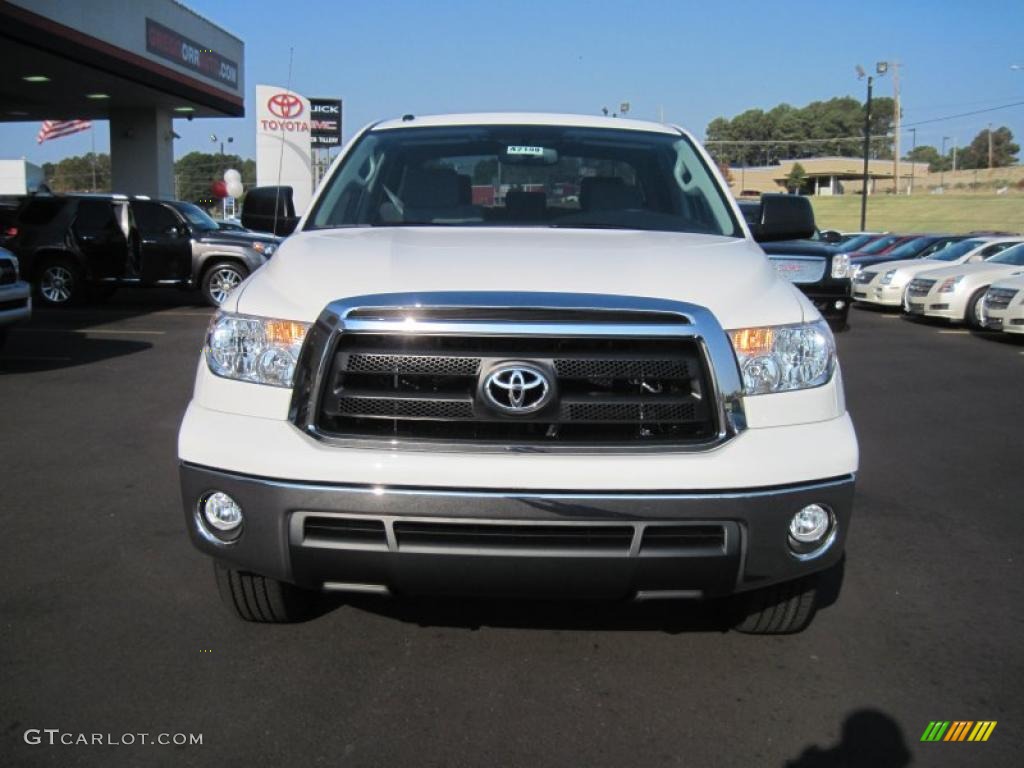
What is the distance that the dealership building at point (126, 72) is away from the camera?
2005 cm

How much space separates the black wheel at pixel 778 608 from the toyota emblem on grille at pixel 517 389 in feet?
3.83

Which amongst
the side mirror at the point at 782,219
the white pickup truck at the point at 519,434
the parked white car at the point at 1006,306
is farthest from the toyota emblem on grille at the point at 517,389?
the parked white car at the point at 1006,306

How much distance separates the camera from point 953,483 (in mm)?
6176

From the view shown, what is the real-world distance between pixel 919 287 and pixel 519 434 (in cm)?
1590

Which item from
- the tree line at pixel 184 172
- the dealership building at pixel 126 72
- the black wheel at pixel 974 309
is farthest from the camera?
the tree line at pixel 184 172

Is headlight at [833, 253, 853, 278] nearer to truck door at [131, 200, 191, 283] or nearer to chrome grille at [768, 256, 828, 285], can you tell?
chrome grille at [768, 256, 828, 285]

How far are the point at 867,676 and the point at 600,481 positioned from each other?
135 cm

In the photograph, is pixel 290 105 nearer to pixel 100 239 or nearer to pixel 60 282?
pixel 100 239

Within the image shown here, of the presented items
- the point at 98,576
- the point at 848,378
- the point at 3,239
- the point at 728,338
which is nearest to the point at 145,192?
the point at 3,239

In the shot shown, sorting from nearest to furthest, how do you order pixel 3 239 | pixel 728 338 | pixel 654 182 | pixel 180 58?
pixel 728 338, pixel 654 182, pixel 3 239, pixel 180 58

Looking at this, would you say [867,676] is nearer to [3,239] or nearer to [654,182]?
[654,182]

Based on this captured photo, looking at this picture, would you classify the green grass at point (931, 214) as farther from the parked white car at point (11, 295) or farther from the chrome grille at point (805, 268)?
the parked white car at point (11, 295)

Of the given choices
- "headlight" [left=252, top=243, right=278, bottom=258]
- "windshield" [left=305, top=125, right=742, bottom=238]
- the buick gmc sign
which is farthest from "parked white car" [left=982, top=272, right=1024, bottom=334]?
the buick gmc sign

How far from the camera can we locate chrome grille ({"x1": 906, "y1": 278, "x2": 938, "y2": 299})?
16938 millimetres
